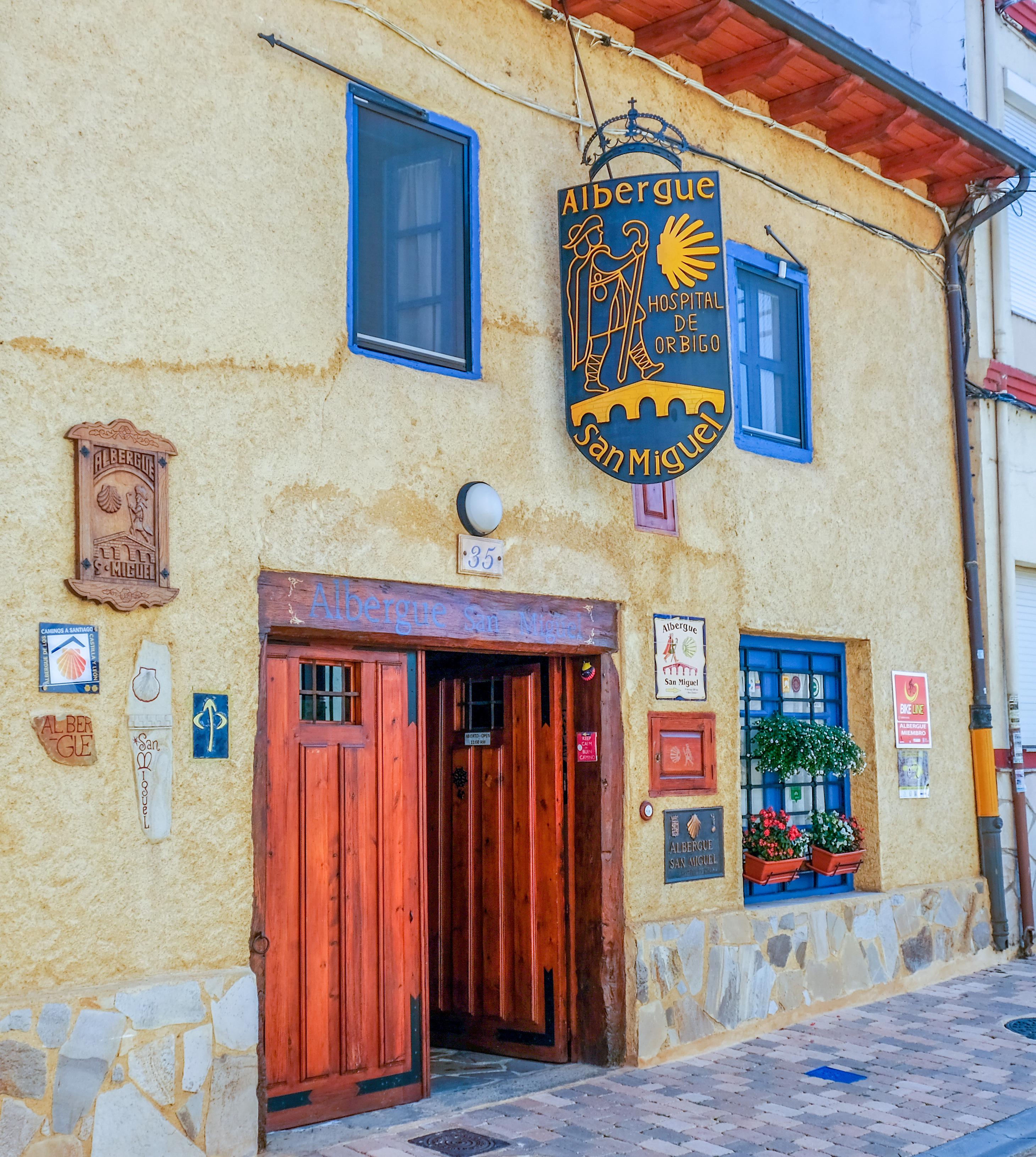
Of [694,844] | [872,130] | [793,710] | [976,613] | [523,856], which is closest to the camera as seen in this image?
A: [523,856]

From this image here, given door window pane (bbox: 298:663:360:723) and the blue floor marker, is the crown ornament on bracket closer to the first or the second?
door window pane (bbox: 298:663:360:723)

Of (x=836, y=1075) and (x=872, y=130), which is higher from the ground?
(x=872, y=130)

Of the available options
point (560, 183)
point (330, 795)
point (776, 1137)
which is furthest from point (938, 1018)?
point (560, 183)

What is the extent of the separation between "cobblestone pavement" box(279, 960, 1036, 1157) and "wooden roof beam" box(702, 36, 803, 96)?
577 cm

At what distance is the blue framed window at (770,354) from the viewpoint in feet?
Result: 27.7

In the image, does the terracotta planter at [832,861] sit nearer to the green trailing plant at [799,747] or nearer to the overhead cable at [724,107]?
the green trailing plant at [799,747]

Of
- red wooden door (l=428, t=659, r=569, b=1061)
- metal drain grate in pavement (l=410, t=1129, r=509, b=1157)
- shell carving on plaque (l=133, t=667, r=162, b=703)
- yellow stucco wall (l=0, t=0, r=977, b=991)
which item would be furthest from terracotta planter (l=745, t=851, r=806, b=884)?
shell carving on plaque (l=133, t=667, r=162, b=703)

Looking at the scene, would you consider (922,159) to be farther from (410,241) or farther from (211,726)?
(211,726)

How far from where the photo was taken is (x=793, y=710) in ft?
29.4

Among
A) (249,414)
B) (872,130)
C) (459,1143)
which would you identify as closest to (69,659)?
(249,414)

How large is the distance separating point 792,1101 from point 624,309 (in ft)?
13.2

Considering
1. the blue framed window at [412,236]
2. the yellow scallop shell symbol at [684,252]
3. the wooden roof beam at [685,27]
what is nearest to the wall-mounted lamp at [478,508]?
the blue framed window at [412,236]

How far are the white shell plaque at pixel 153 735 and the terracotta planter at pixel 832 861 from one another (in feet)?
15.5

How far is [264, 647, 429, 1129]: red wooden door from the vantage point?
5.99 m
